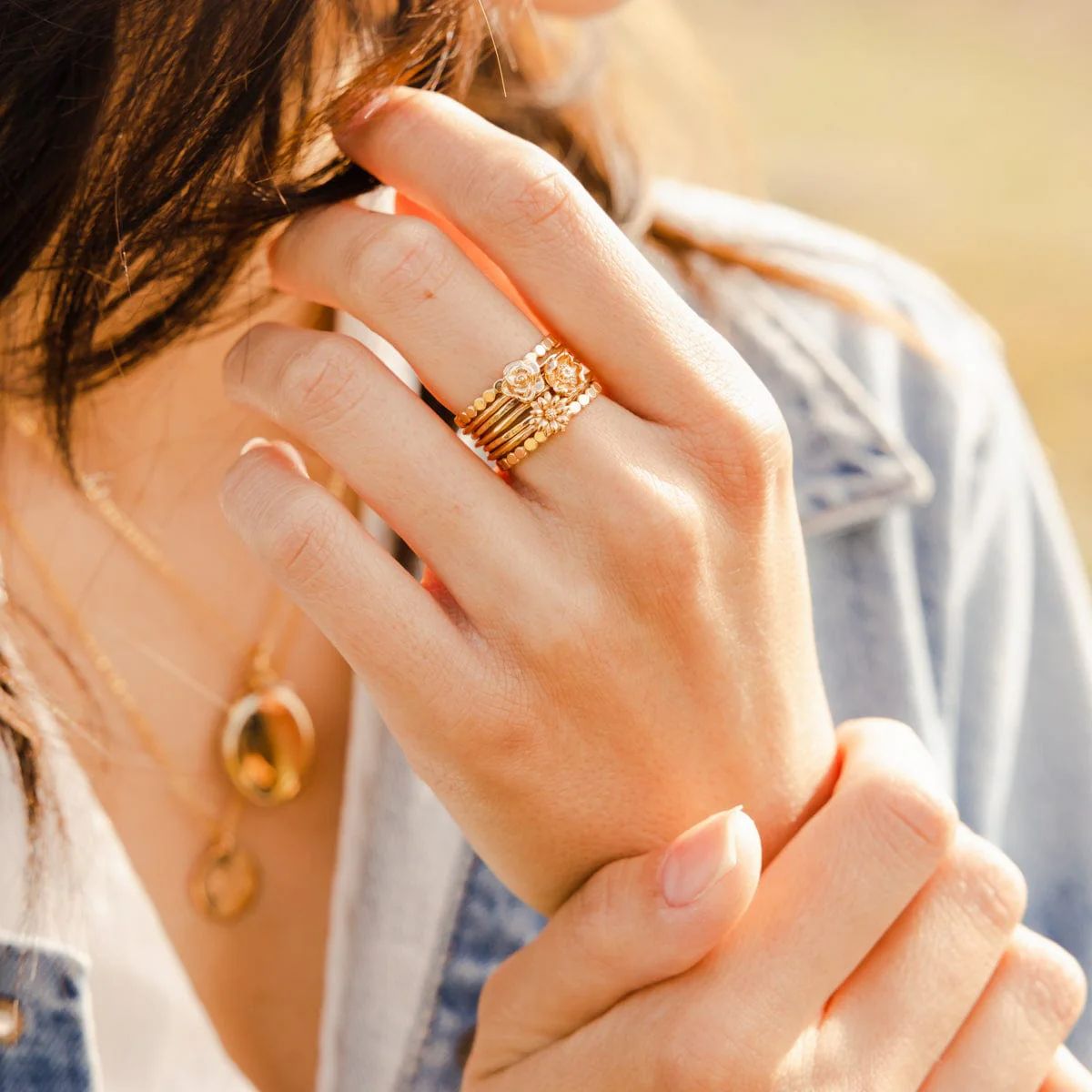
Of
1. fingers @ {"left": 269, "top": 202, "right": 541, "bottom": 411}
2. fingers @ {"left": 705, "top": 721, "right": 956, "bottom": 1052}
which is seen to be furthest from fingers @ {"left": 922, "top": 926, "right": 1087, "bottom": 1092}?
fingers @ {"left": 269, "top": 202, "right": 541, "bottom": 411}

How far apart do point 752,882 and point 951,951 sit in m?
0.22

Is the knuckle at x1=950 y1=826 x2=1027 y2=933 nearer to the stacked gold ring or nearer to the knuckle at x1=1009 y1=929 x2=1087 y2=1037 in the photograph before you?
the knuckle at x1=1009 y1=929 x2=1087 y2=1037

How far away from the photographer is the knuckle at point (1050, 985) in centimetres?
100

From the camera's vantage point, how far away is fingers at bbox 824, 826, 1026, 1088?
948 millimetres

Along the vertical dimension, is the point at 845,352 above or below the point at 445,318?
below

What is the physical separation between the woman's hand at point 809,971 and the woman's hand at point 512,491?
11 centimetres

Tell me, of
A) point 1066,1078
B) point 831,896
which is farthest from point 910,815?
point 1066,1078

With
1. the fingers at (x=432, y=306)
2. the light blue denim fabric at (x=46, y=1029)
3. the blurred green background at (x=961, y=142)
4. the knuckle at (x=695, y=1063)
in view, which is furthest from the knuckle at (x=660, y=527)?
the blurred green background at (x=961, y=142)

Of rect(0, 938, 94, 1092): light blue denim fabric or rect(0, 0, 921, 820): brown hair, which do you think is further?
rect(0, 938, 94, 1092): light blue denim fabric

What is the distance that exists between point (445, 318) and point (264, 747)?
65 cm

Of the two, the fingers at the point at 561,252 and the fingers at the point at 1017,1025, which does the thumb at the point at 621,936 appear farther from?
the fingers at the point at 561,252

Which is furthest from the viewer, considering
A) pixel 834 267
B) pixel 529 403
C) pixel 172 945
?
pixel 834 267

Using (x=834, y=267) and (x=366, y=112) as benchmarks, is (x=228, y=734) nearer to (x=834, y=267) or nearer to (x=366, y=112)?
(x=366, y=112)

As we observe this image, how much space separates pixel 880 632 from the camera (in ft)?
4.91
